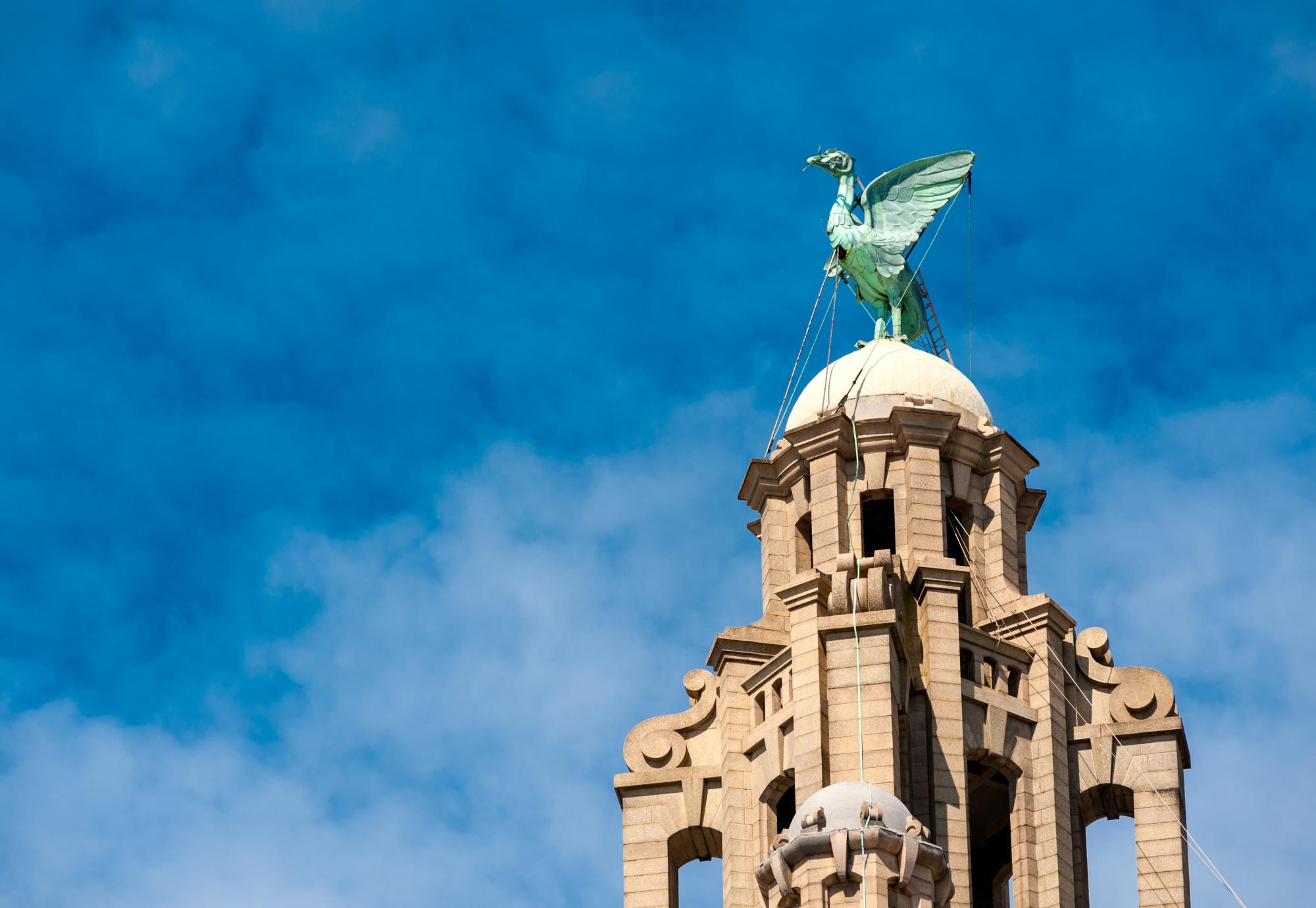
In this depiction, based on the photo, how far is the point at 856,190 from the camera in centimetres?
6919

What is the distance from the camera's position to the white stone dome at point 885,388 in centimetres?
6469

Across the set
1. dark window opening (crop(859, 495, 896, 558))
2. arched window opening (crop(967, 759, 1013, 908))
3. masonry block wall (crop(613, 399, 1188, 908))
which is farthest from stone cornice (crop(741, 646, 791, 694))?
arched window opening (crop(967, 759, 1013, 908))

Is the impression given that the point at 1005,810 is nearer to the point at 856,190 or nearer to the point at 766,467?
the point at 766,467

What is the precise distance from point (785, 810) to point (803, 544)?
5.24 metres

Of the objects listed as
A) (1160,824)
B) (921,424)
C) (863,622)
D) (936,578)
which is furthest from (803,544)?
(1160,824)

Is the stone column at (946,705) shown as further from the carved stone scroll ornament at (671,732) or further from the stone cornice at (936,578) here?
the carved stone scroll ornament at (671,732)

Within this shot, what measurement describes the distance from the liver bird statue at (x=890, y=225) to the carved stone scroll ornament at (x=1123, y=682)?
299 inches

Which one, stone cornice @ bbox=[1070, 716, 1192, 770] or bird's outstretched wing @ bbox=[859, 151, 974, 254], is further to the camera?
bird's outstretched wing @ bbox=[859, 151, 974, 254]

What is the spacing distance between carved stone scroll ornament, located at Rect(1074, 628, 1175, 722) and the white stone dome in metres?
4.49

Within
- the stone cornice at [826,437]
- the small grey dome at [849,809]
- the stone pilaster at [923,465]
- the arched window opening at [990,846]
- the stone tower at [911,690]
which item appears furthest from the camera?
the stone cornice at [826,437]

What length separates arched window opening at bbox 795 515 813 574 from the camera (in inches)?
2549

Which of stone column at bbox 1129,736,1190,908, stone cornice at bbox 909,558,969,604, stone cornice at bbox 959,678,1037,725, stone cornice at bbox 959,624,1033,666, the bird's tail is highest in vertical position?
the bird's tail

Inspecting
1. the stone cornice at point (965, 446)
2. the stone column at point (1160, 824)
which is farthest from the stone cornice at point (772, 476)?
the stone column at point (1160, 824)

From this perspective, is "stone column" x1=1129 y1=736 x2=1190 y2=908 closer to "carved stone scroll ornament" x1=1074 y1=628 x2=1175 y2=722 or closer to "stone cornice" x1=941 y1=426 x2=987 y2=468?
"carved stone scroll ornament" x1=1074 y1=628 x2=1175 y2=722
